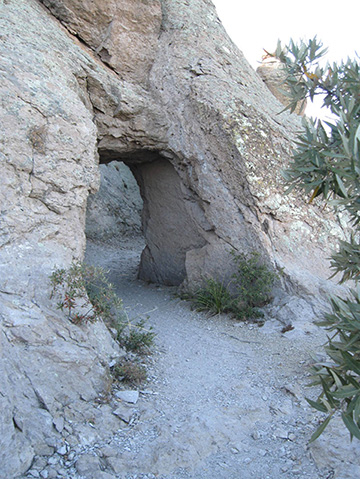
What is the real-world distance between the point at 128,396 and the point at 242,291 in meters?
2.66

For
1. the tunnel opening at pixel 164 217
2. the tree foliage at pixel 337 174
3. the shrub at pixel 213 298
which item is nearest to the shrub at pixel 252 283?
the shrub at pixel 213 298

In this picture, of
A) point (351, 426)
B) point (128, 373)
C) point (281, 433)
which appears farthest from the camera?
point (128, 373)

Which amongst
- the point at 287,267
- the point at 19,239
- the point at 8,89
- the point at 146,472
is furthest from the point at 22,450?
the point at 287,267

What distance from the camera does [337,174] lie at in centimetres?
202

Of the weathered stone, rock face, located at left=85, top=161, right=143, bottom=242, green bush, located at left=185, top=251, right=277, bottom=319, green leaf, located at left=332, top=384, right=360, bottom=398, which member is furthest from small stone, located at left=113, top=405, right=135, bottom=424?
rock face, located at left=85, top=161, right=143, bottom=242

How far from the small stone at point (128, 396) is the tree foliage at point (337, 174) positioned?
64.9 inches

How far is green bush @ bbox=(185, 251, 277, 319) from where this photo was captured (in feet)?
18.4

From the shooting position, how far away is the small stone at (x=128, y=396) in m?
3.42

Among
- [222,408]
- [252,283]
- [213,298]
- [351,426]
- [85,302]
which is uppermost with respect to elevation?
[351,426]

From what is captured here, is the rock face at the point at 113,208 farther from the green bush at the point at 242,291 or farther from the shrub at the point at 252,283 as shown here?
the shrub at the point at 252,283

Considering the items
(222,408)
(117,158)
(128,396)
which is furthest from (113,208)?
(222,408)

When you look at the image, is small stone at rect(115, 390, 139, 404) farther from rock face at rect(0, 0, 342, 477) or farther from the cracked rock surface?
rock face at rect(0, 0, 342, 477)

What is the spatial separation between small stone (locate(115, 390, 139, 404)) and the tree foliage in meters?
1.65

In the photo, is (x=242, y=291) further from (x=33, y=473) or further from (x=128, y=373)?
(x=33, y=473)
